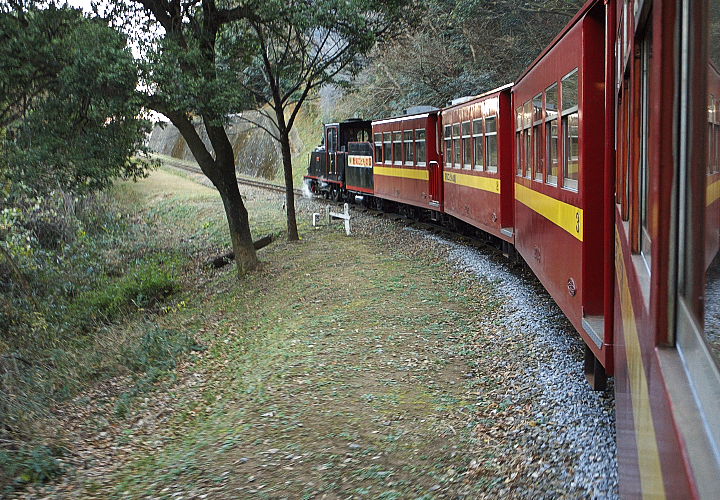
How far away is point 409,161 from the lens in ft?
60.4

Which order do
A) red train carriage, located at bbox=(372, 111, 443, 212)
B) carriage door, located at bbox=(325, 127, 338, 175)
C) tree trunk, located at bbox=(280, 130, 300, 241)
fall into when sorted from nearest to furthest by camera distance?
1. red train carriage, located at bbox=(372, 111, 443, 212)
2. tree trunk, located at bbox=(280, 130, 300, 241)
3. carriage door, located at bbox=(325, 127, 338, 175)

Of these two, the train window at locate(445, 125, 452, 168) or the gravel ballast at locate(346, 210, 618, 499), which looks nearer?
the gravel ballast at locate(346, 210, 618, 499)

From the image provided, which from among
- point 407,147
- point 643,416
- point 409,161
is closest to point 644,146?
point 643,416

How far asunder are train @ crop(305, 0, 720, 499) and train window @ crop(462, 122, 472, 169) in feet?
0.14

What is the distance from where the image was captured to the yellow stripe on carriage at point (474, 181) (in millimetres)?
11823

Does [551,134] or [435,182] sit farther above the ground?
[551,134]

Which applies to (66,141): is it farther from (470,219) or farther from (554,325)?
(554,325)

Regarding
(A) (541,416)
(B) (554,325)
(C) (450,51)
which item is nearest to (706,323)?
(A) (541,416)

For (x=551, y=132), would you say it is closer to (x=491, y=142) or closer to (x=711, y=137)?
(x=491, y=142)

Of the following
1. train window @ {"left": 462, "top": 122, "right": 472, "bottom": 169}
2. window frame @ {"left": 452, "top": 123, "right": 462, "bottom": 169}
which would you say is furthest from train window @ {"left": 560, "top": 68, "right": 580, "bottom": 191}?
window frame @ {"left": 452, "top": 123, "right": 462, "bottom": 169}

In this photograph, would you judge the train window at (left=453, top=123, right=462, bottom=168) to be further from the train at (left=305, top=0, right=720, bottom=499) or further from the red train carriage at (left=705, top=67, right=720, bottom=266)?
the red train carriage at (left=705, top=67, right=720, bottom=266)

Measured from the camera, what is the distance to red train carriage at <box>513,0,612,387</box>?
560cm

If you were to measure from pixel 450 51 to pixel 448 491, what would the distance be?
22139mm

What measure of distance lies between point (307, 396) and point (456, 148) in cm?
836
